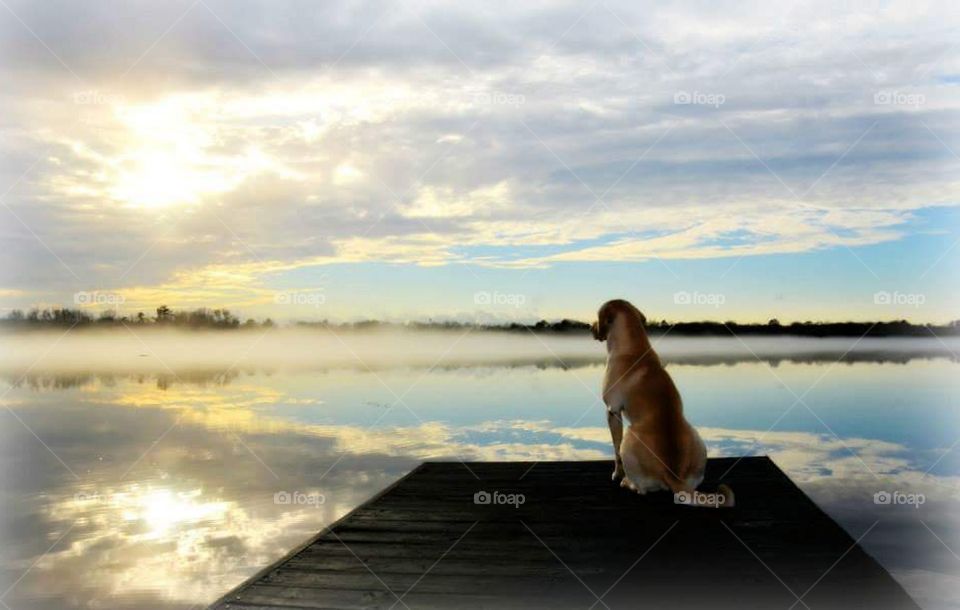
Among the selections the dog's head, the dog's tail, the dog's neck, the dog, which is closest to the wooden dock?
the dog's tail

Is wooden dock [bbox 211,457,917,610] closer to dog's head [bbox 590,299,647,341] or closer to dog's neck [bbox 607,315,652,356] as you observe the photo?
dog's neck [bbox 607,315,652,356]

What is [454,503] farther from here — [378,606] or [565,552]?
[378,606]

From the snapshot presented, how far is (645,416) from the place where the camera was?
5770 mm

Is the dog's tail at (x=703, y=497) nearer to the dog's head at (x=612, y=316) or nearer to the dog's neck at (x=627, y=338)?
the dog's neck at (x=627, y=338)

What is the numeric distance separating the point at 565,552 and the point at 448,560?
2.20 ft

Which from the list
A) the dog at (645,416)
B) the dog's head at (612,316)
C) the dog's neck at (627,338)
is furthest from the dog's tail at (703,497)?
the dog's head at (612,316)

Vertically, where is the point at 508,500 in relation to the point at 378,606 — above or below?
above

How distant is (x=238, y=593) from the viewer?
14.3ft

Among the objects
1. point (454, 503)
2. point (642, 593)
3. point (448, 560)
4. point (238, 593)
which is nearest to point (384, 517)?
point (454, 503)

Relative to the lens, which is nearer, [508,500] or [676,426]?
[676,426]

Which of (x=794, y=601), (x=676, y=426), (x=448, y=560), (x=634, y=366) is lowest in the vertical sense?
(x=794, y=601)

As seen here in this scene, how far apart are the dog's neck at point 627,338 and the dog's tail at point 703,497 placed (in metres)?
0.95

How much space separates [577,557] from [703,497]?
1553 mm

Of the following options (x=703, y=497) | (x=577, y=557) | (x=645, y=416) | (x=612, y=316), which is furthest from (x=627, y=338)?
(x=577, y=557)
